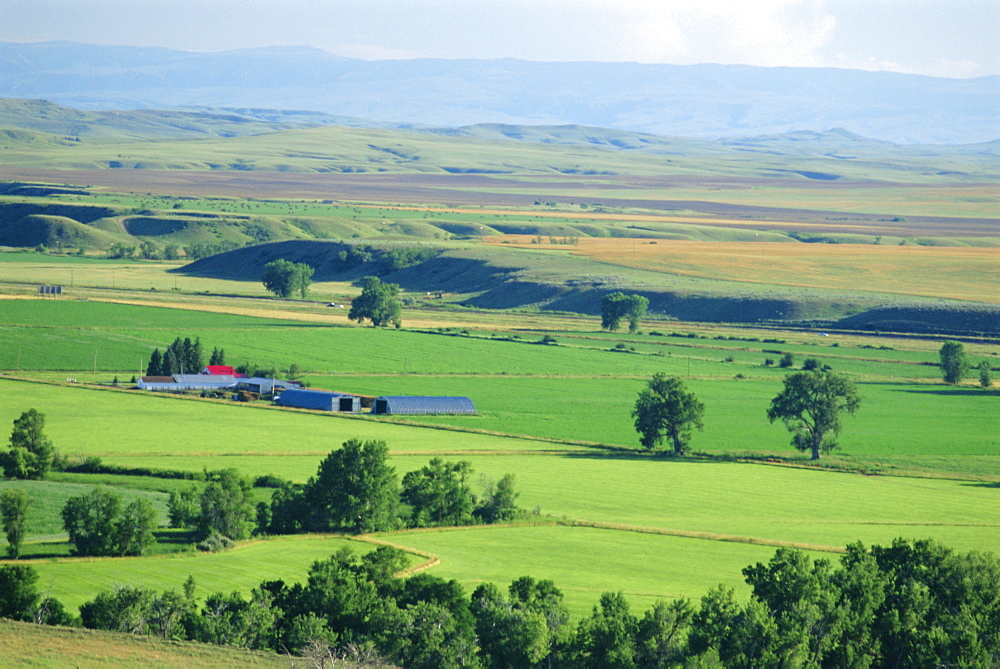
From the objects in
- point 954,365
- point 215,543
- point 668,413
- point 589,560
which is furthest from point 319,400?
point 954,365

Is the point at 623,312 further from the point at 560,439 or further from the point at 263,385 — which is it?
the point at 560,439

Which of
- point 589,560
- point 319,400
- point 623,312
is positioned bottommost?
point 589,560

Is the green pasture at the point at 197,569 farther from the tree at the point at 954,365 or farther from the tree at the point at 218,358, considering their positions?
the tree at the point at 954,365

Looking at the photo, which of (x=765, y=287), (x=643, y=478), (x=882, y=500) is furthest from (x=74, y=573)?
(x=765, y=287)

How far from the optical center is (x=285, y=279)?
142 meters

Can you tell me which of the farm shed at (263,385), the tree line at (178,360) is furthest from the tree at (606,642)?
the tree line at (178,360)

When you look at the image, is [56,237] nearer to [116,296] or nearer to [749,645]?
[116,296]

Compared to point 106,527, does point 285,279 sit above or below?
above

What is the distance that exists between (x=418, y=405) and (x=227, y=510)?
31298 mm

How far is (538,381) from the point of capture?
89250mm

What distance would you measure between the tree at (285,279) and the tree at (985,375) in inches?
2823

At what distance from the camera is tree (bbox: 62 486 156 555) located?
4334cm

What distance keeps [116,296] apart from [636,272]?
60.2 meters

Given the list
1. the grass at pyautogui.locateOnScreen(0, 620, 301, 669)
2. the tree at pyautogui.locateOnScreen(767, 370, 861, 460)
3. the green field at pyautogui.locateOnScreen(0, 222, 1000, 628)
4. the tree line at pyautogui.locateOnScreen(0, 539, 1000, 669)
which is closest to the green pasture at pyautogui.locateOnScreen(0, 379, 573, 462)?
the green field at pyautogui.locateOnScreen(0, 222, 1000, 628)
